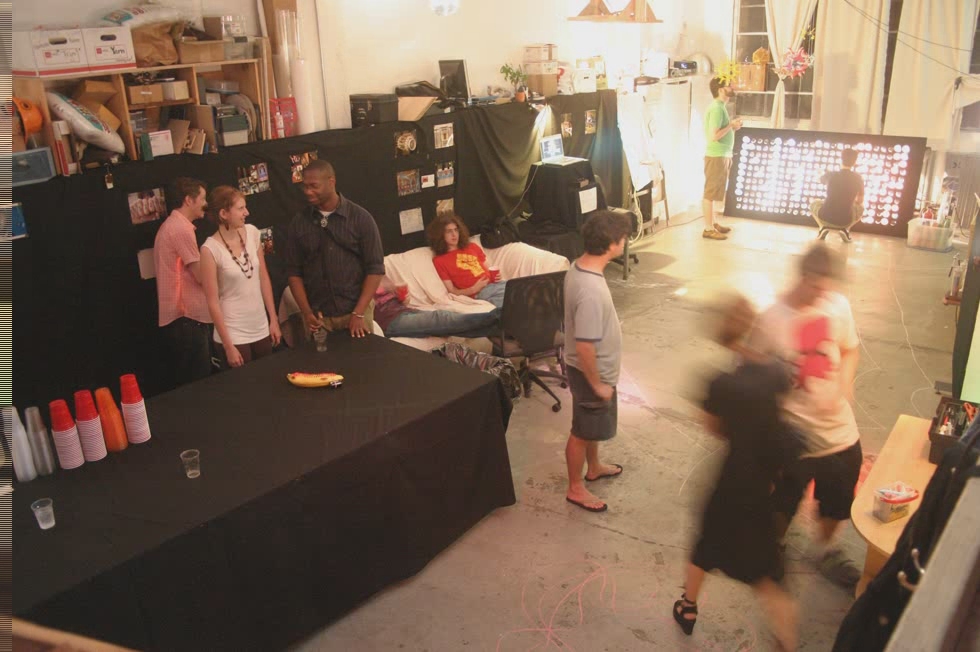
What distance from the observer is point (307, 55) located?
561 cm

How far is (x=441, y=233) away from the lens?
5.81 meters

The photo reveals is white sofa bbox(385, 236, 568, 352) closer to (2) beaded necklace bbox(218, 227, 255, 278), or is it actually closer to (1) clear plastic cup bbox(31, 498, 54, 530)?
(2) beaded necklace bbox(218, 227, 255, 278)

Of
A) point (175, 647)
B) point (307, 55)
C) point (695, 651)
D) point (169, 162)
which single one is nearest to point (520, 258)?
point (307, 55)

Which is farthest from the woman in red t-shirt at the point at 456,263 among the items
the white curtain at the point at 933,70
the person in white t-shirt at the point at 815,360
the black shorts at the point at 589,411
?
the white curtain at the point at 933,70

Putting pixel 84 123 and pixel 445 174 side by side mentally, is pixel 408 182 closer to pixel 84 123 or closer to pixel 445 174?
pixel 445 174

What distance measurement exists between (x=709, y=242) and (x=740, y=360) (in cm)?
610

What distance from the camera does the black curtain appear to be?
25.2 ft

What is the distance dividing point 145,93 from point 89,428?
236cm

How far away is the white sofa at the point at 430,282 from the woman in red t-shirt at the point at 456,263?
0.07 m

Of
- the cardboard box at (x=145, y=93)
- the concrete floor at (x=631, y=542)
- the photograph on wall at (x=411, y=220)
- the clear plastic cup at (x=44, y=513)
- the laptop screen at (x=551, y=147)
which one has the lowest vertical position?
the concrete floor at (x=631, y=542)

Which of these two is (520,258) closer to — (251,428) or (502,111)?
(502,111)

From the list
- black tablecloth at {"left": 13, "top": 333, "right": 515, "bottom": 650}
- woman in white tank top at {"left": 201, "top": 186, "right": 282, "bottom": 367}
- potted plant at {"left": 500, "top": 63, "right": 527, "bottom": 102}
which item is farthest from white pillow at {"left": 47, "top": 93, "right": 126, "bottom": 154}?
potted plant at {"left": 500, "top": 63, "right": 527, "bottom": 102}

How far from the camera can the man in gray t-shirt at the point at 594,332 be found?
349 centimetres

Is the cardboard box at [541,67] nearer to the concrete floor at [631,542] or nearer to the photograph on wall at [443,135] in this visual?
the photograph on wall at [443,135]
